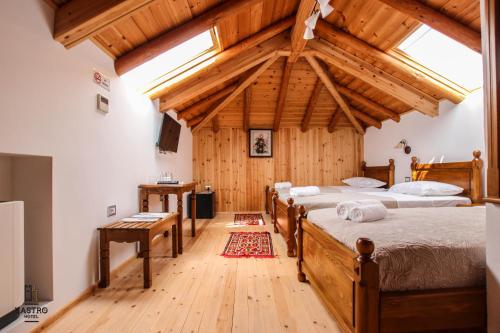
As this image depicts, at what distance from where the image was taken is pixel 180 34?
2.59m

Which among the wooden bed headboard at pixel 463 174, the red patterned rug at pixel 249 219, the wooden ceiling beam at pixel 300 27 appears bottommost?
the red patterned rug at pixel 249 219

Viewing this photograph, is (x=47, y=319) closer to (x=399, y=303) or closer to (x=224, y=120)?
(x=399, y=303)

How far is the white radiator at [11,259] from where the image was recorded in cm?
138

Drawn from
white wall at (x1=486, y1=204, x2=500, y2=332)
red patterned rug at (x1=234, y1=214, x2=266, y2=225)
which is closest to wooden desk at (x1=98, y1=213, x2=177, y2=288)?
white wall at (x1=486, y1=204, x2=500, y2=332)

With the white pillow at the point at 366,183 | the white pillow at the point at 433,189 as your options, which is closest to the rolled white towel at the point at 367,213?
the white pillow at the point at 433,189

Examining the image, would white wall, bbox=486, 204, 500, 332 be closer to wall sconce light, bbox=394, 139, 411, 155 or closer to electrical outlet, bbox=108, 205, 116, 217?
electrical outlet, bbox=108, 205, 116, 217

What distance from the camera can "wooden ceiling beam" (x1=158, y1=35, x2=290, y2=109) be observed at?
3635 mm

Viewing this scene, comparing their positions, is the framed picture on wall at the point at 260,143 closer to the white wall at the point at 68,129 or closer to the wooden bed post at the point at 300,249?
the white wall at the point at 68,129

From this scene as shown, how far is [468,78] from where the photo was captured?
3.25m

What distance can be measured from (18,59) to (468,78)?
4578mm

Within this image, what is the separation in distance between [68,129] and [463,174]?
177 inches

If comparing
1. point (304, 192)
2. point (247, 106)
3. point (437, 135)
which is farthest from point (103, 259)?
point (437, 135)

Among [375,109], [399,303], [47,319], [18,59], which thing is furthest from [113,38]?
[375,109]

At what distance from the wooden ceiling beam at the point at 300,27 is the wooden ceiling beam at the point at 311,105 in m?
1.26
